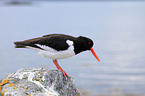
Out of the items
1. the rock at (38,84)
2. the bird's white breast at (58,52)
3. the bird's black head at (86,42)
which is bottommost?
the rock at (38,84)

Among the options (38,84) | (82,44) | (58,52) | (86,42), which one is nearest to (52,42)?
(58,52)

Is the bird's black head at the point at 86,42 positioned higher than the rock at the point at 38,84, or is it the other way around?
the bird's black head at the point at 86,42

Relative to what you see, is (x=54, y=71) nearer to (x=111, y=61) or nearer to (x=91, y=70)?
(x=91, y=70)

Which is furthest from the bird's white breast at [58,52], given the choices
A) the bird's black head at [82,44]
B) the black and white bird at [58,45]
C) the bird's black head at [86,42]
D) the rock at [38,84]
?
the rock at [38,84]

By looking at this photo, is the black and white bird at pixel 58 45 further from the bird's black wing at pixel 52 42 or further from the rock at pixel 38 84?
the rock at pixel 38 84

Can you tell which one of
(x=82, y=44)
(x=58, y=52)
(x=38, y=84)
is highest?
(x=82, y=44)

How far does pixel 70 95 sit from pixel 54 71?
0.90 metres

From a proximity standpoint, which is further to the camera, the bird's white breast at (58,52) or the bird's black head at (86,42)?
the bird's black head at (86,42)

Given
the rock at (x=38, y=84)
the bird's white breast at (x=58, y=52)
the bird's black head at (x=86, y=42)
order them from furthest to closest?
1. the bird's black head at (x=86, y=42)
2. the bird's white breast at (x=58, y=52)
3. the rock at (x=38, y=84)

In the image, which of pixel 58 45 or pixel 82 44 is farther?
pixel 82 44

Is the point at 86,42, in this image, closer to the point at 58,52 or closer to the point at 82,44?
the point at 82,44

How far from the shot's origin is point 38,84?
749 cm

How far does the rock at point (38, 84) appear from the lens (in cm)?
703

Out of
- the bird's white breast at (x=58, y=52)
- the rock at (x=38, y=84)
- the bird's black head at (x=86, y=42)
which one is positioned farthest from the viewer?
the bird's black head at (x=86, y=42)
